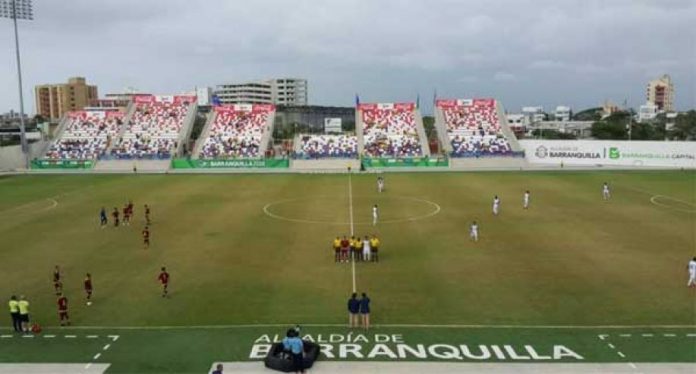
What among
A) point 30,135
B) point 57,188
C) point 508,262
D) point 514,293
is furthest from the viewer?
point 30,135

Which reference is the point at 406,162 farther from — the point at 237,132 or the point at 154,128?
the point at 154,128

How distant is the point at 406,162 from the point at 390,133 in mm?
12212

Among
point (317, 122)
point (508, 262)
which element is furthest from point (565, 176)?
point (317, 122)

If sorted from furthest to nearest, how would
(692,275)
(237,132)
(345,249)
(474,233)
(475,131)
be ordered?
(237,132) < (475,131) < (474,233) < (345,249) < (692,275)

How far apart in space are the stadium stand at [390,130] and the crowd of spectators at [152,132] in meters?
26.0

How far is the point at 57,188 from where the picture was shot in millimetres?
57062

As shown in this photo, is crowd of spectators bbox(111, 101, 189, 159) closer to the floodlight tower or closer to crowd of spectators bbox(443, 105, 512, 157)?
the floodlight tower

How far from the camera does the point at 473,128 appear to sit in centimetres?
8725

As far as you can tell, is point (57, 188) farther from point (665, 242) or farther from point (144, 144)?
point (665, 242)

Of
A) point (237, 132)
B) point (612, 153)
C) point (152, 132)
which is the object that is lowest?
point (612, 153)

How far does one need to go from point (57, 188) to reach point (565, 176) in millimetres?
48867

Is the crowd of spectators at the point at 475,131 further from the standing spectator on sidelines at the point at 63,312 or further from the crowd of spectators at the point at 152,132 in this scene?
the standing spectator on sidelines at the point at 63,312

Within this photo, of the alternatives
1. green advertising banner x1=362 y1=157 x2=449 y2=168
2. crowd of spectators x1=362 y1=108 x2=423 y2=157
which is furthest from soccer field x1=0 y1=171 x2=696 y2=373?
crowd of spectators x1=362 y1=108 x2=423 y2=157

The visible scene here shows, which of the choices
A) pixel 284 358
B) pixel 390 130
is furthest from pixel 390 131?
pixel 284 358
